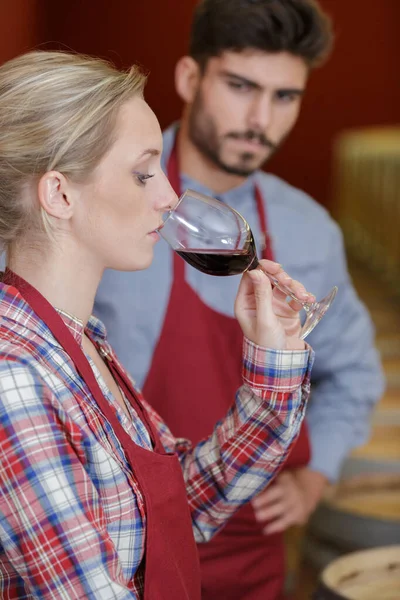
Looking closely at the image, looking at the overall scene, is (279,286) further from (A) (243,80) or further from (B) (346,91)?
(B) (346,91)

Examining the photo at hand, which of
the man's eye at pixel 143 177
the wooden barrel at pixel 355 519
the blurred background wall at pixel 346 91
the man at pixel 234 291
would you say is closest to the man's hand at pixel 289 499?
the man at pixel 234 291

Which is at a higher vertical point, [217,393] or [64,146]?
[64,146]

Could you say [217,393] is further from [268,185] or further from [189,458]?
[268,185]

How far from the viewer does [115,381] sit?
1.47 meters

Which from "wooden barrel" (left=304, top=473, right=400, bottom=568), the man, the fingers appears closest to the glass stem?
the fingers

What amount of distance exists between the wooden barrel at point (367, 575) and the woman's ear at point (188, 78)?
1188 mm

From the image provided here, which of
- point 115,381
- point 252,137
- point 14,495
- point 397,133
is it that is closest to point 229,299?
point 252,137

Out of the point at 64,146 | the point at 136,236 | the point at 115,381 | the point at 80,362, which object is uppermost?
the point at 64,146

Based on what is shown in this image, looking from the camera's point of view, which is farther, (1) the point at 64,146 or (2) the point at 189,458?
(2) the point at 189,458

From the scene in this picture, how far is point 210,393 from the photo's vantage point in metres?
2.05

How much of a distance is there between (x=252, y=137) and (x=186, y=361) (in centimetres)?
58

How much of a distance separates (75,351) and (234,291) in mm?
959

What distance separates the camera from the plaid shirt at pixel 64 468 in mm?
1123

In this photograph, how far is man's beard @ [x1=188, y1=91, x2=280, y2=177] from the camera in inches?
87.0
